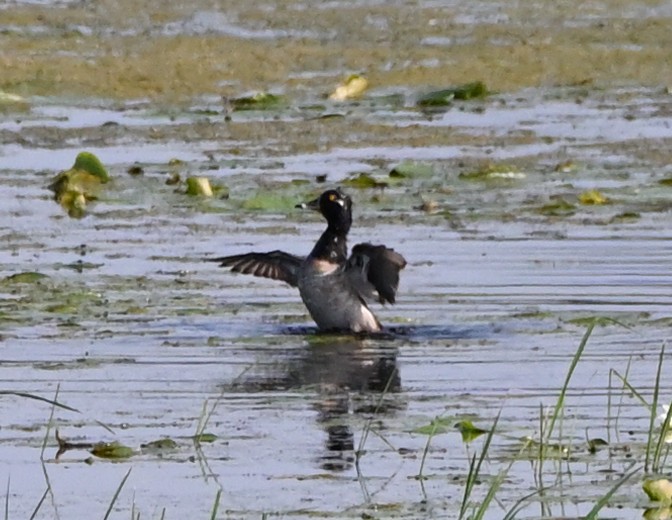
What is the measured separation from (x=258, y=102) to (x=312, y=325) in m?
7.43

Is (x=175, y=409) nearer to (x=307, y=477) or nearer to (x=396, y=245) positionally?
(x=307, y=477)

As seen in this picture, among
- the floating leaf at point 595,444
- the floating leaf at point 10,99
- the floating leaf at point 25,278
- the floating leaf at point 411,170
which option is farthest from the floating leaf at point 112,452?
the floating leaf at point 10,99

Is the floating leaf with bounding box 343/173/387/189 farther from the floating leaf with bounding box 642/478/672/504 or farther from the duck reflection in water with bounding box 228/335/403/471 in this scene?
the floating leaf with bounding box 642/478/672/504

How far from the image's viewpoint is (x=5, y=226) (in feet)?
42.3

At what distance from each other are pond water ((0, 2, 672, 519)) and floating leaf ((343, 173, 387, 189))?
0.02m

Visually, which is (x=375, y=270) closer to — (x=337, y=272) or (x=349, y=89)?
(x=337, y=272)

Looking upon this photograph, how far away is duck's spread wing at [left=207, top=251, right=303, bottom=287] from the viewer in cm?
1077

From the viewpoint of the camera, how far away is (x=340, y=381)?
9.12 meters

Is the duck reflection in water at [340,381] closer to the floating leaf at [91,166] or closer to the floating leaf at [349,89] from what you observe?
the floating leaf at [91,166]

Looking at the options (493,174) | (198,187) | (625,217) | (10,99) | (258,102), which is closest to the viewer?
(625,217)

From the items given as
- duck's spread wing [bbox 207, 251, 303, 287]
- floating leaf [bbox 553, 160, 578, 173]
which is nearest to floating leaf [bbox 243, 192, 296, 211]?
floating leaf [bbox 553, 160, 578, 173]

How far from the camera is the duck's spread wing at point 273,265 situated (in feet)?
35.3

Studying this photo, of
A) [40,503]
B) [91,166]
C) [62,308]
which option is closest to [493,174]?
[91,166]

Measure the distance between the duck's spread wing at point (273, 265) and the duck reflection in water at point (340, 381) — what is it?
0.57 meters
